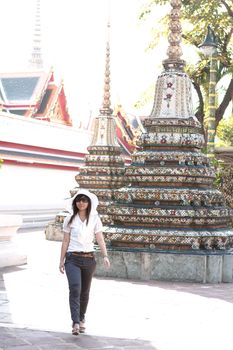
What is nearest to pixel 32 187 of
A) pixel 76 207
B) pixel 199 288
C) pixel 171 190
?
pixel 171 190

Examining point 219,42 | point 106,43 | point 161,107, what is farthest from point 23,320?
point 219,42

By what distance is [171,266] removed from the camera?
10469 millimetres

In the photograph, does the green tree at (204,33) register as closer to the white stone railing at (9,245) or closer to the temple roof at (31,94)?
the temple roof at (31,94)

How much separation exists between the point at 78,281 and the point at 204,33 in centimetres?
1714

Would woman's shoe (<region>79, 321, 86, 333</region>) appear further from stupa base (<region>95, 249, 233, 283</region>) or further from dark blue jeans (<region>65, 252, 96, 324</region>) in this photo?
stupa base (<region>95, 249, 233, 283</region>)

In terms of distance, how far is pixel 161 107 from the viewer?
38.3 ft

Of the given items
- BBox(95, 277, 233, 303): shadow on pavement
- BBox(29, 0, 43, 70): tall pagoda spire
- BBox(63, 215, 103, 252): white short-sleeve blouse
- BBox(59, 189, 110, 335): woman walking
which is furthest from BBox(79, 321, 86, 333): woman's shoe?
BBox(29, 0, 43, 70): tall pagoda spire

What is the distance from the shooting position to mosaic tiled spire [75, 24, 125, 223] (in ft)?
54.3

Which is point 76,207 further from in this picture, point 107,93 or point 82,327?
point 107,93

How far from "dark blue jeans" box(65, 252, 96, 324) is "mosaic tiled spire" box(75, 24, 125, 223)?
868 cm

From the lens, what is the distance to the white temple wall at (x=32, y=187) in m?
22.2

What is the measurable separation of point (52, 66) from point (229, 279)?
20.1 meters

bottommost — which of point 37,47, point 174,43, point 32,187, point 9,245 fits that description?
point 9,245

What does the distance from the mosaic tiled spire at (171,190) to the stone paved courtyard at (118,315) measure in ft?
2.61
